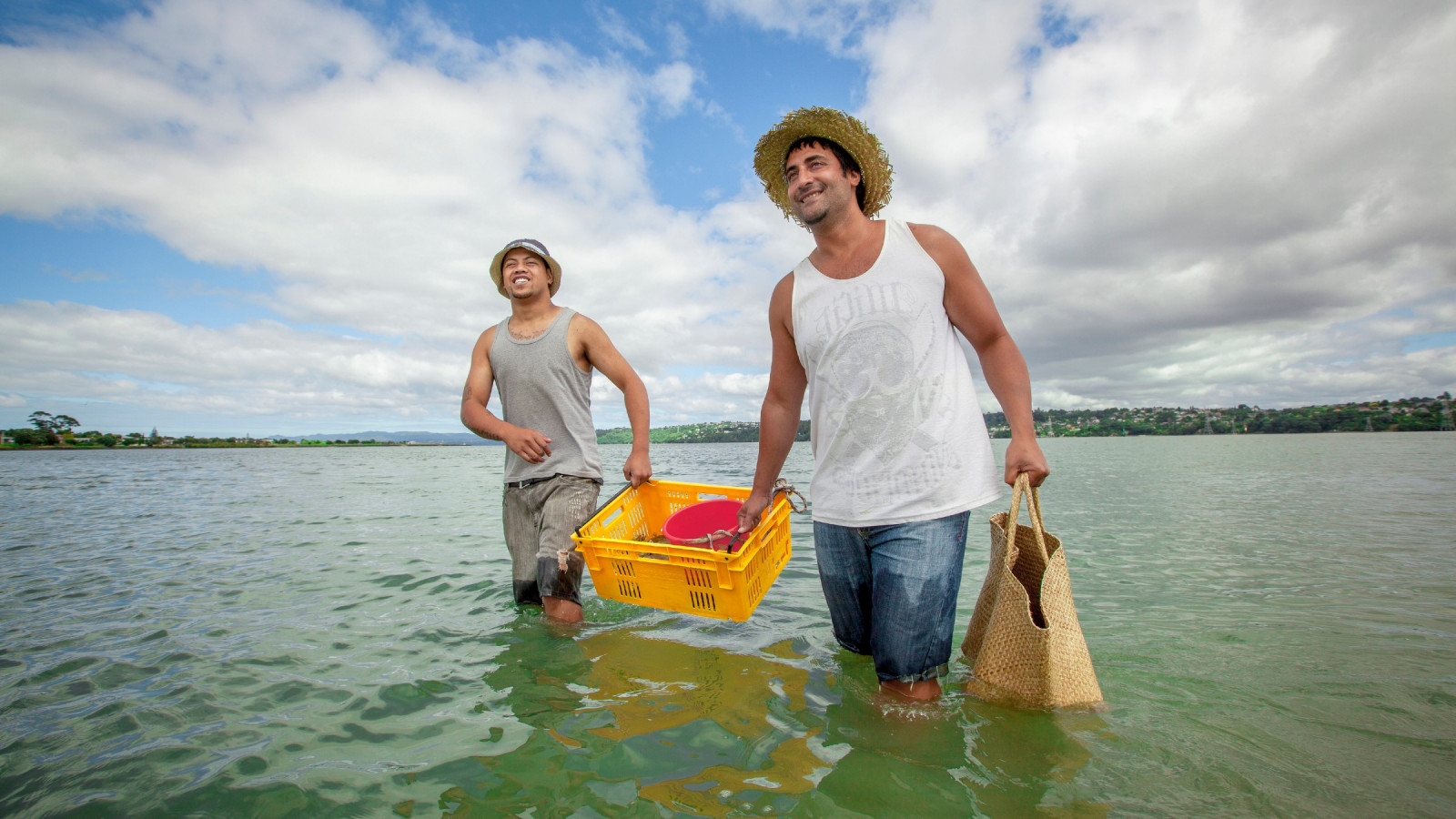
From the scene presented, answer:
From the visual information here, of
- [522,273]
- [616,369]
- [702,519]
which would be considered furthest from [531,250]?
[702,519]

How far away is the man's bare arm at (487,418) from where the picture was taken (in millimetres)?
3701

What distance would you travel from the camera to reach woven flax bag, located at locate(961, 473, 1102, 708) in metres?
2.26

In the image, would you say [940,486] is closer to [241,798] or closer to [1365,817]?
[1365,817]

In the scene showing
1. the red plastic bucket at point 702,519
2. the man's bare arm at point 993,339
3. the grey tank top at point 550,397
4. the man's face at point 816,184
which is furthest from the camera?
the grey tank top at point 550,397

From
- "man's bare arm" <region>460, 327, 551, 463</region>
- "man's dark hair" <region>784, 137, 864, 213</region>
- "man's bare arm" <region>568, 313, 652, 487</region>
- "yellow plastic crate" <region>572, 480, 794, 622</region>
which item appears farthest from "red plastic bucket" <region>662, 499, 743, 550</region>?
"man's dark hair" <region>784, 137, 864, 213</region>

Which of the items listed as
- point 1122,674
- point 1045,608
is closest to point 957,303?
point 1045,608

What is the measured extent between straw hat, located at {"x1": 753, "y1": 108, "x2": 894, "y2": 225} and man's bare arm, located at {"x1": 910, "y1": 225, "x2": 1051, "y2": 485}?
47 centimetres

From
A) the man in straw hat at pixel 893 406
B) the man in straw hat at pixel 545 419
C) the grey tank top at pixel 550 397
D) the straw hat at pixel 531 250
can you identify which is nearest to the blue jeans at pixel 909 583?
the man in straw hat at pixel 893 406

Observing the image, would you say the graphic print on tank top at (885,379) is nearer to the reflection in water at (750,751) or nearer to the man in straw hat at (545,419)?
the reflection in water at (750,751)

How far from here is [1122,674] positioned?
3.17m

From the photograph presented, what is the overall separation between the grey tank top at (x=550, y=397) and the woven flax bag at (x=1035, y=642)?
251 cm

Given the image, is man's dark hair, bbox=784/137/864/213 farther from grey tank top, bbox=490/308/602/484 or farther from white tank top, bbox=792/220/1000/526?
grey tank top, bbox=490/308/602/484

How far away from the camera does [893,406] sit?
7.78 feet

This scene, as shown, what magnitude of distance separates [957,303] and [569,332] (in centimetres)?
247
